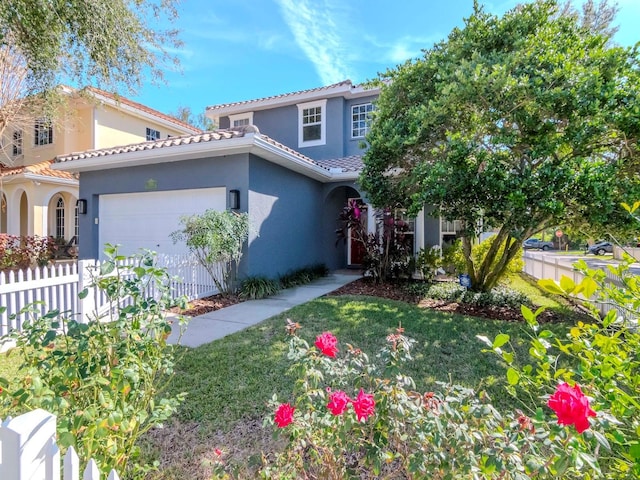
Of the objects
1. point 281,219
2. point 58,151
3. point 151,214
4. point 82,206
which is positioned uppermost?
point 58,151

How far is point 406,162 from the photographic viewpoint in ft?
27.1

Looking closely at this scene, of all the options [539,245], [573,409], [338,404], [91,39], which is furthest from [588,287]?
[539,245]

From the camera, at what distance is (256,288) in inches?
324

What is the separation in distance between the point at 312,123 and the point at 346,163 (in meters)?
2.89

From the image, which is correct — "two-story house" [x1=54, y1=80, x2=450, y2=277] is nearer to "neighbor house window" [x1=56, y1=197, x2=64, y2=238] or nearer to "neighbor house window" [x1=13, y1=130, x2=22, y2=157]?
"neighbor house window" [x1=56, y1=197, x2=64, y2=238]

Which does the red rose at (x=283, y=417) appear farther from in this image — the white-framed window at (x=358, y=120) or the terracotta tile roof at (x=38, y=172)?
the terracotta tile roof at (x=38, y=172)

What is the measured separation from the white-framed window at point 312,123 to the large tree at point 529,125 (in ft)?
21.0

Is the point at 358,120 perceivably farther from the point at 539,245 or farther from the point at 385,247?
the point at 539,245

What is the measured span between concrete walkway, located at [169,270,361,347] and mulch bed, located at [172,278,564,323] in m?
0.35

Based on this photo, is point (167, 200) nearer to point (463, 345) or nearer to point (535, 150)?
point (463, 345)

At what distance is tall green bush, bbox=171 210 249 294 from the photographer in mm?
7230

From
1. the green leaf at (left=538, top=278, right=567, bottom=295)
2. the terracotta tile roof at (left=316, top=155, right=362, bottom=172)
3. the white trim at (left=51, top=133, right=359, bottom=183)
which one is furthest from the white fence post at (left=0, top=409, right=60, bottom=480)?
the terracotta tile roof at (left=316, top=155, right=362, bottom=172)

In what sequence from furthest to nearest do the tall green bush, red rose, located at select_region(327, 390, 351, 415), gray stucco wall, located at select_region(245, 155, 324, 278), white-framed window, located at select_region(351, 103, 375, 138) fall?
white-framed window, located at select_region(351, 103, 375, 138) < gray stucco wall, located at select_region(245, 155, 324, 278) < the tall green bush < red rose, located at select_region(327, 390, 351, 415)

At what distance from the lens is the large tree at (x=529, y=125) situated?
5.64 m
